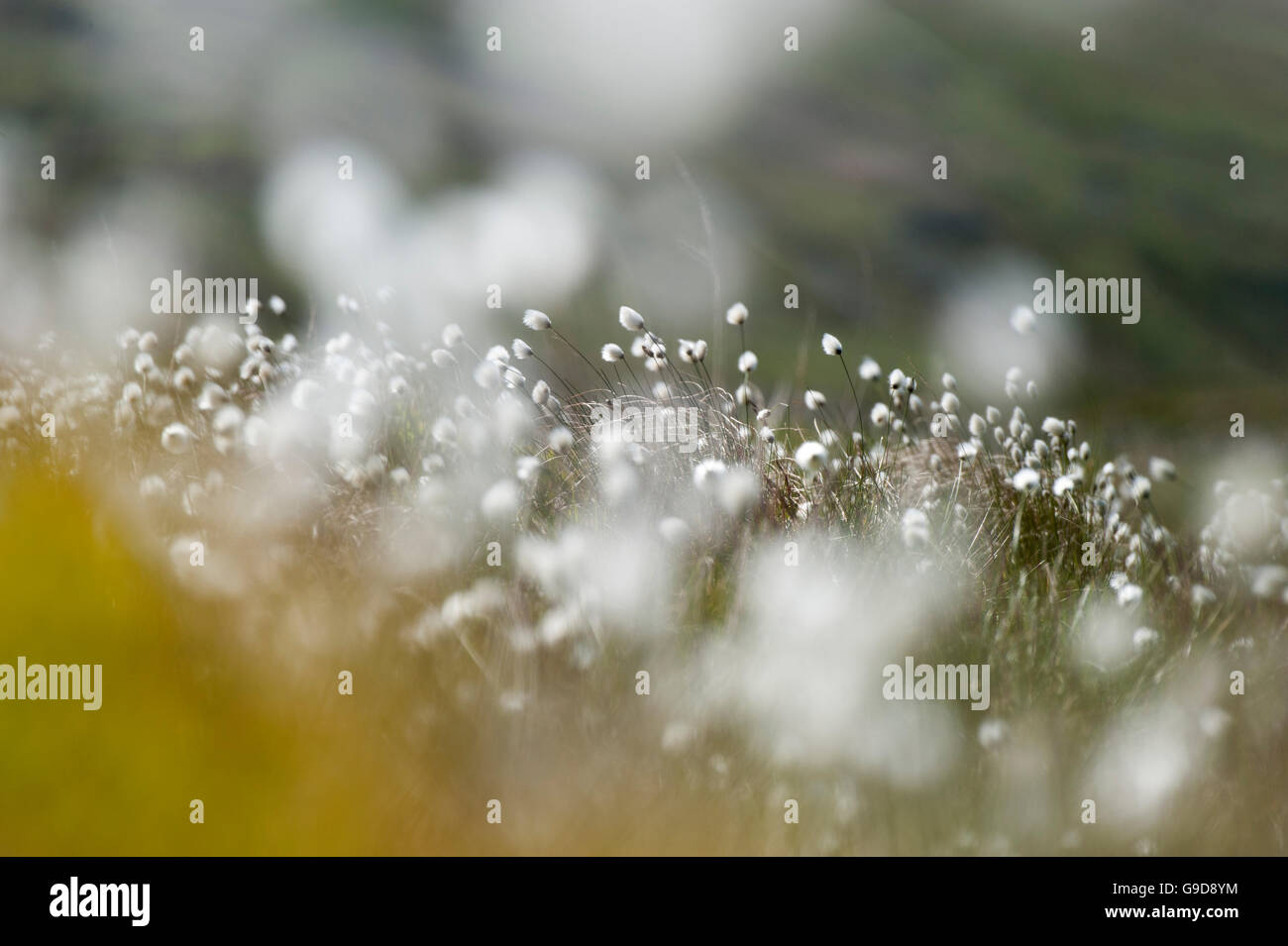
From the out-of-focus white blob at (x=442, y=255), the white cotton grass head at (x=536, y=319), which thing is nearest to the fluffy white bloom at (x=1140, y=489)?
the white cotton grass head at (x=536, y=319)

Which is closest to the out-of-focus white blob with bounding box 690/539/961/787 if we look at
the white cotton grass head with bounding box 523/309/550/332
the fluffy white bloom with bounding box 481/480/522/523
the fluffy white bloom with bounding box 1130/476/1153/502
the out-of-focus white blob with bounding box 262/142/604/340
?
the fluffy white bloom with bounding box 481/480/522/523

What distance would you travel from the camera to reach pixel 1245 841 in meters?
3.09

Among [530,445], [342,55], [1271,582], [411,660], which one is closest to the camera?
[411,660]

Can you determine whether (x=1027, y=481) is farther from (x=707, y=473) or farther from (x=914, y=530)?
(x=707, y=473)

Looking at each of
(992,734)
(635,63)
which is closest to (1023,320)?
(992,734)

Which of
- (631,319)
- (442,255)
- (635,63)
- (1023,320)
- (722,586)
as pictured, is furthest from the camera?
(635,63)

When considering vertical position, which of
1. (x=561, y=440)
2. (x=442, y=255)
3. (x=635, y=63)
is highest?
(x=635, y=63)

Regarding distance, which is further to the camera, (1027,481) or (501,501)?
(1027,481)

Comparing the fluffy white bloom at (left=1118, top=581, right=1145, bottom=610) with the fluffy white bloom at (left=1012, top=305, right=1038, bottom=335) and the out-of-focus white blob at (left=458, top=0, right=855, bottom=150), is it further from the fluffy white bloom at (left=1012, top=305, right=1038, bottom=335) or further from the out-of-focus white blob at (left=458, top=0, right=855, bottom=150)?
the out-of-focus white blob at (left=458, top=0, right=855, bottom=150)

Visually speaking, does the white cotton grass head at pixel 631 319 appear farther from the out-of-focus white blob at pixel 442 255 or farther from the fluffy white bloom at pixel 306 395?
the fluffy white bloom at pixel 306 395

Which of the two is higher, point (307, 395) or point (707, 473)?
point (307, 395)
